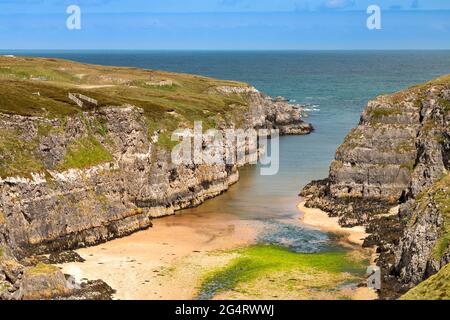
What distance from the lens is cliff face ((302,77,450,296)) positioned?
85.1m

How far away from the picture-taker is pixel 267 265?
69.6 metres

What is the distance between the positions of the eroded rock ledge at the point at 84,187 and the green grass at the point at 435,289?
3136 centimetres

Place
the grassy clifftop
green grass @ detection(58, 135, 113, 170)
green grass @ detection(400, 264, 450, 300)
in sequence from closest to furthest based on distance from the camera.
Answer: green grass @ detection(400, 264, 450, 300)
green grass @ detection(58, 135, 113, 170)
the grassy clifftop

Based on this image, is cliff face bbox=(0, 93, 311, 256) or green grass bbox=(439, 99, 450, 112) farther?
green grass bbox=(439, 99, 450, 112)

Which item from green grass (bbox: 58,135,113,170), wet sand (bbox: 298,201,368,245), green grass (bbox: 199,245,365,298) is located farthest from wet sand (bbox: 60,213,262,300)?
green grass (bbox: 58,135,113,170)

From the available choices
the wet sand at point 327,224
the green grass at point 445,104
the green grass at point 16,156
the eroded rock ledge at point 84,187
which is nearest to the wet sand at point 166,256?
the eroded rock ledge at point 84,187

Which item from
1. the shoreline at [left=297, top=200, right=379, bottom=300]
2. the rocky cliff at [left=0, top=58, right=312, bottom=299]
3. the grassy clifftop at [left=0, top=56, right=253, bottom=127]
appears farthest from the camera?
the grassy clifftop at [left=0, top=56, right=253, bottom=127]

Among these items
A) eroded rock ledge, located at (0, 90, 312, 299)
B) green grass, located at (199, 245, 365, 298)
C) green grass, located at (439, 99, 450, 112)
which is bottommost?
green grass, located at (199, 245, 365, 298)

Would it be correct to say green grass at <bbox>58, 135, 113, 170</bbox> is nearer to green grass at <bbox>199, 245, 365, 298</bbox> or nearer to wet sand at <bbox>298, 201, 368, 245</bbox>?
green grass at <bbox>199, 245, 365, 298</bbox>

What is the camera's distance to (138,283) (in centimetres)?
6300

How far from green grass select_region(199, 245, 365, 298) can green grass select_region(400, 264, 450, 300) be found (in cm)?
2465
